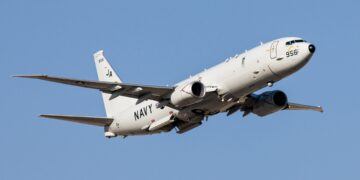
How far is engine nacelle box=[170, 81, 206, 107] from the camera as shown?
6738 centimetres

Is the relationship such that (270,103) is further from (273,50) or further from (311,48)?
(311,48)

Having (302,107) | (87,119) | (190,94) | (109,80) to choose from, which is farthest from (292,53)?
(109,80)

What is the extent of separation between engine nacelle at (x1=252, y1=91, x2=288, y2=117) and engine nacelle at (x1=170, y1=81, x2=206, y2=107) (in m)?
8.29

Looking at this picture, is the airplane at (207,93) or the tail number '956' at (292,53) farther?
the airplane at (207,93)

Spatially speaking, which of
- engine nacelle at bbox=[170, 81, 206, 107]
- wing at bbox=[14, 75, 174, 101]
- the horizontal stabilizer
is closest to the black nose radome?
engine nacelle at bbox=[170, 81, 206, 107]

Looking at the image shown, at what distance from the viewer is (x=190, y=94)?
2648 inches

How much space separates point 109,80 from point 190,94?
1599cm

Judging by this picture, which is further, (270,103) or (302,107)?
(302,107)

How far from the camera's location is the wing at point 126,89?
218 feet

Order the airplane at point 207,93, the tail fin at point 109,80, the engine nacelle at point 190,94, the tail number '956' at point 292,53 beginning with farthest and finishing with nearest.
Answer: the tail fin at point 109,80 → the engine nacelle at point 190,94 → the airplane at point 207,93 → the tail number '956' at point 292,53

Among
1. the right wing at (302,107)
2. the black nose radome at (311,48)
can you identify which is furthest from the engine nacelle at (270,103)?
the black nose radome at (311,48)

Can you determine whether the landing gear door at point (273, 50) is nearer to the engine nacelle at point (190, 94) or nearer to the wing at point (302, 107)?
the engine nacelle at point (190, 94)

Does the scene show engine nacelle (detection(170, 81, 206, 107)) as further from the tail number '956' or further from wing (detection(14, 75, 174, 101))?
the tail number '956'

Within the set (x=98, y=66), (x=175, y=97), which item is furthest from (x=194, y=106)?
(x=98, y=66)
